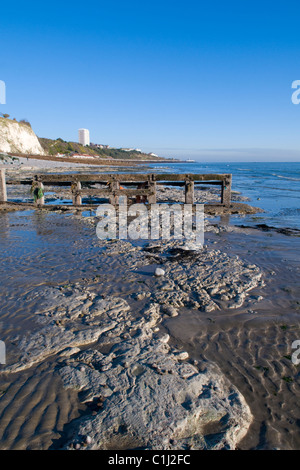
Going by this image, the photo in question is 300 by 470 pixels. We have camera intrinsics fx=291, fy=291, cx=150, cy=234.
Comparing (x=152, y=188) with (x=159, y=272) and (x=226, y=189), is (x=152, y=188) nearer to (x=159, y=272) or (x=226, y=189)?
(x=226, y=189)

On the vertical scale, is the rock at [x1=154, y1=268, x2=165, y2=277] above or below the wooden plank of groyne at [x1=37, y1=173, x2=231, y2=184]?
below

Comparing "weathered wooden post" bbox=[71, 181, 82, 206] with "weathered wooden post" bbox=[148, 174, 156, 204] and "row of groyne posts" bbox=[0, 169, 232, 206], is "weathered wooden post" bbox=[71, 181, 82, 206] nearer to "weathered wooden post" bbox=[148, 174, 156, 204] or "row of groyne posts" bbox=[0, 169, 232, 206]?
"row of groyne posts" bbox=[0, 169, 232, 206]

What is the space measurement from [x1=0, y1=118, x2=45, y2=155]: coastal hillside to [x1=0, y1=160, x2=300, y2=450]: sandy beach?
74912mm

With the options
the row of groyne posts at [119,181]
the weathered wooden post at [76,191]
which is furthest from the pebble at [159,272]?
the weathered wooden post at [76,191]

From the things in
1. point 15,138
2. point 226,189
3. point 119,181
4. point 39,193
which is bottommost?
point 39,193

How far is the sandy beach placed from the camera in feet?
8.34

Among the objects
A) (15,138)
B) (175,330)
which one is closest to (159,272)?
(175,330)

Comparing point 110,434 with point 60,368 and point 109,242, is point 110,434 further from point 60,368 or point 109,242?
point 109,242

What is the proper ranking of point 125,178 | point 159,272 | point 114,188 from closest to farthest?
point 159,272
point 125,178
point 114,188

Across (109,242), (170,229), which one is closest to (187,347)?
(109,242)

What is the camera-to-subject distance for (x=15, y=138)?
3044 inches

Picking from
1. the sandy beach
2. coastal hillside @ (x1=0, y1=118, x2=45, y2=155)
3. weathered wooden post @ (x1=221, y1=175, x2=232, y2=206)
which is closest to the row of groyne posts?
weathered wooden post @ (x1=221, y1=175, x2=232, y2=206)

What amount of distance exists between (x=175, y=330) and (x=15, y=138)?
282 ft

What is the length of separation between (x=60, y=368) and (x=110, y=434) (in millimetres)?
1038
